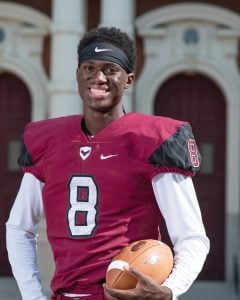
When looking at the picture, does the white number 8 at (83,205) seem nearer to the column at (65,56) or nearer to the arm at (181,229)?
the arm at (181,229)

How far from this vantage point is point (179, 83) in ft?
34.6

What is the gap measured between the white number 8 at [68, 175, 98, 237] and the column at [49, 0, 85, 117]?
6852mm

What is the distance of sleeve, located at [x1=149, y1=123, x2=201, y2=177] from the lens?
2541mm

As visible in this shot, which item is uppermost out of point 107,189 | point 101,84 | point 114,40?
point 114,40

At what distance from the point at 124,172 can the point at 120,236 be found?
20cm

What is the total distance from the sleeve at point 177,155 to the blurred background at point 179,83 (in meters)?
7.35

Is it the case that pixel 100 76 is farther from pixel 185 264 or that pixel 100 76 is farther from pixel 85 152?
pixel 185 264

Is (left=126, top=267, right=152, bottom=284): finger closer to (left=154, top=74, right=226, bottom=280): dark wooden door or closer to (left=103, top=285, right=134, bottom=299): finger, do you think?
(left=103, top=285, right=134, bottom=299): finger

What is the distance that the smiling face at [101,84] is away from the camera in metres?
2.61

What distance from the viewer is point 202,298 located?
9.16 meters

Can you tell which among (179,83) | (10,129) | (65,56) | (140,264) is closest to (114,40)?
(140,264)

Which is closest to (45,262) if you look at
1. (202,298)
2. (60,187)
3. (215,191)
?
(202,298)

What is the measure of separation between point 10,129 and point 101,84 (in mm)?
8177

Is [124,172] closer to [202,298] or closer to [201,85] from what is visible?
[202,298]
